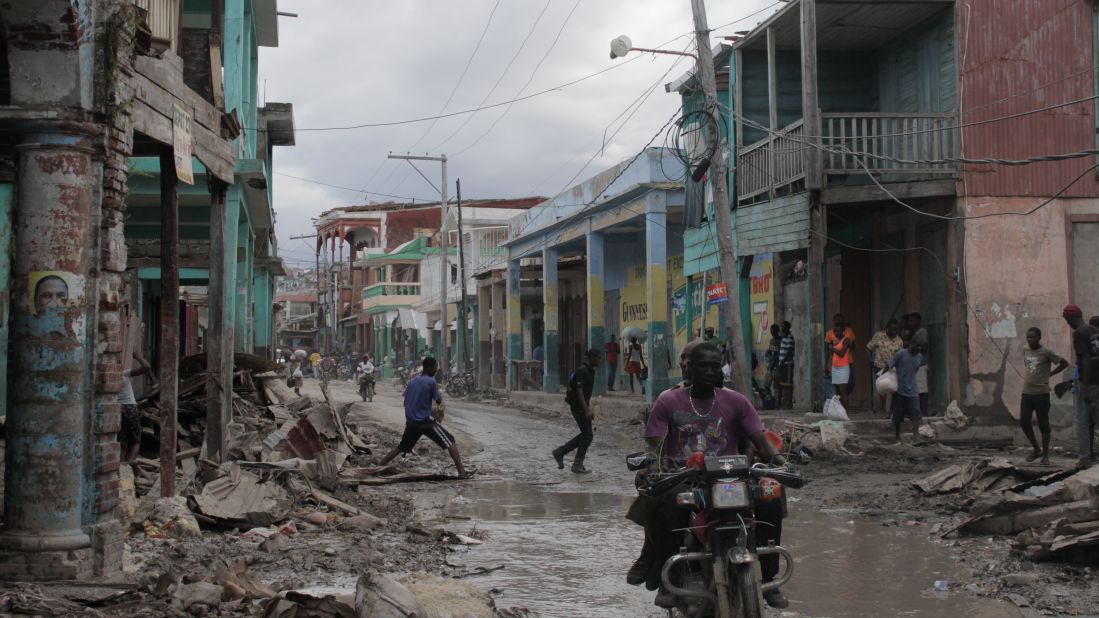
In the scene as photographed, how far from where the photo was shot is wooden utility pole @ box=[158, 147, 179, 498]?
28.9ft

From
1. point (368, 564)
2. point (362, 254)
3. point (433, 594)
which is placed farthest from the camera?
point (362, 254)

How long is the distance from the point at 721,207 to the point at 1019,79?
505 centimetres

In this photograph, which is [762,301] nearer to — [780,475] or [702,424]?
[702,424]

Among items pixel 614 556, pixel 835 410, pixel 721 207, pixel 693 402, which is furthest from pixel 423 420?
pixel 693 402

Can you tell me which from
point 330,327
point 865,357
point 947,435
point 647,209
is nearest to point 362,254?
point 330,327

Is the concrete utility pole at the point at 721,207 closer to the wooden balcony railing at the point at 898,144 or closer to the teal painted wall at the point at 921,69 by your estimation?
the wooden balcony railing at the point at 898,144

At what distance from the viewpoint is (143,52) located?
25.0ft

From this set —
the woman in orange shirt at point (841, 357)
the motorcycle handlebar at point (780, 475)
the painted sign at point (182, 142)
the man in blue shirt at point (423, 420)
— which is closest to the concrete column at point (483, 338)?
the woman in orange shirt at point (841, 357)

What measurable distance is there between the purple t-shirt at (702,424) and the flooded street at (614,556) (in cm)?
130

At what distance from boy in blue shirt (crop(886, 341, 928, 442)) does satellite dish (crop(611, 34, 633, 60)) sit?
290 inches

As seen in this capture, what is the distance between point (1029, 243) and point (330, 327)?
69.2 meters

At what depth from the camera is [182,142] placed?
8477mm

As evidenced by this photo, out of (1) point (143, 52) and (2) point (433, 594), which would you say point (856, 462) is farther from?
(1) point (143, 52)

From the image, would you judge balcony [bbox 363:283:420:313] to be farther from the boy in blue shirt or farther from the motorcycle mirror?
the motorcycle mirror
